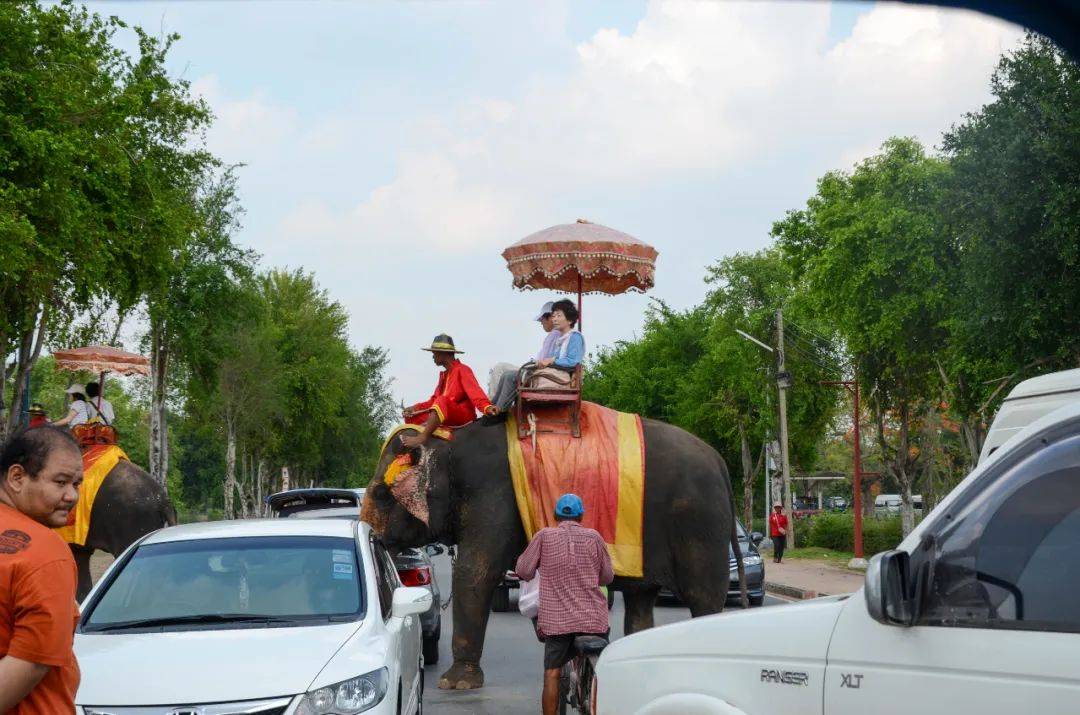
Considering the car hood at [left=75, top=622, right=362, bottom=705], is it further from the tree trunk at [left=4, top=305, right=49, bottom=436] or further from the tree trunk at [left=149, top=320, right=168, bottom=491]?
the tree trunk at [left=149, top=320, right=168, bottom=491]

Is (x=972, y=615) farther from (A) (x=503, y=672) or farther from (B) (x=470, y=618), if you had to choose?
(A) (x=503, y=672)

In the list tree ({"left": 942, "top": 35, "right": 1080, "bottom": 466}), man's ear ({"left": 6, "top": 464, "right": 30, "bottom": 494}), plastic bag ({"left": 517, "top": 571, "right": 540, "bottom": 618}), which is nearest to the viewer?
man's ear ({"left": 6, "top": 464, "right": 30, "bottom": 494})

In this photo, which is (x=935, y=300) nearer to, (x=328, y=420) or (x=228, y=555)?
(x=228, y=555)

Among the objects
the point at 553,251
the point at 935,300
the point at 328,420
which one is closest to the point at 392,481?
the point at 553,251

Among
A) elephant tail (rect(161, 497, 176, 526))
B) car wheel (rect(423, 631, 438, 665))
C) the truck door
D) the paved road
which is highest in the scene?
elephant tail (rect(161, 497, 176, 526))

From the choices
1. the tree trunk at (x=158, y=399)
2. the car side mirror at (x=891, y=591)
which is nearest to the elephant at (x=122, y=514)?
the car side mirror at (x=891, y=591)

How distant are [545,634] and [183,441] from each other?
12481 centimetres

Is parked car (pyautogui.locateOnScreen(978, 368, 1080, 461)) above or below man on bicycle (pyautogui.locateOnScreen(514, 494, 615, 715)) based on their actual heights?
above

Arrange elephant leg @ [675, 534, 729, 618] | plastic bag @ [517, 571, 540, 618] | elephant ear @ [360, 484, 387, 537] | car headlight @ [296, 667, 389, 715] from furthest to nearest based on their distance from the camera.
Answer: elephant ear @ [360, 484, 387, 537], elephant leg @ [675, 534, 729, 618], plastic bag @ [517, 571, 540, 618], car headlight @ [296, 667, 389, 715]

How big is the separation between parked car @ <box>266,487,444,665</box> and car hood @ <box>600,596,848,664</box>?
543 cm

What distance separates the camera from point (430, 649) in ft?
42.9

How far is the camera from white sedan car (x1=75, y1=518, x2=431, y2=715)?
19.9ft

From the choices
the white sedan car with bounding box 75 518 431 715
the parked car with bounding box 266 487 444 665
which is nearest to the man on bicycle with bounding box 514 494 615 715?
the white sedan car with bounding box 75 518 431 715

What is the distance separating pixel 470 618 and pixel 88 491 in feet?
14.9
